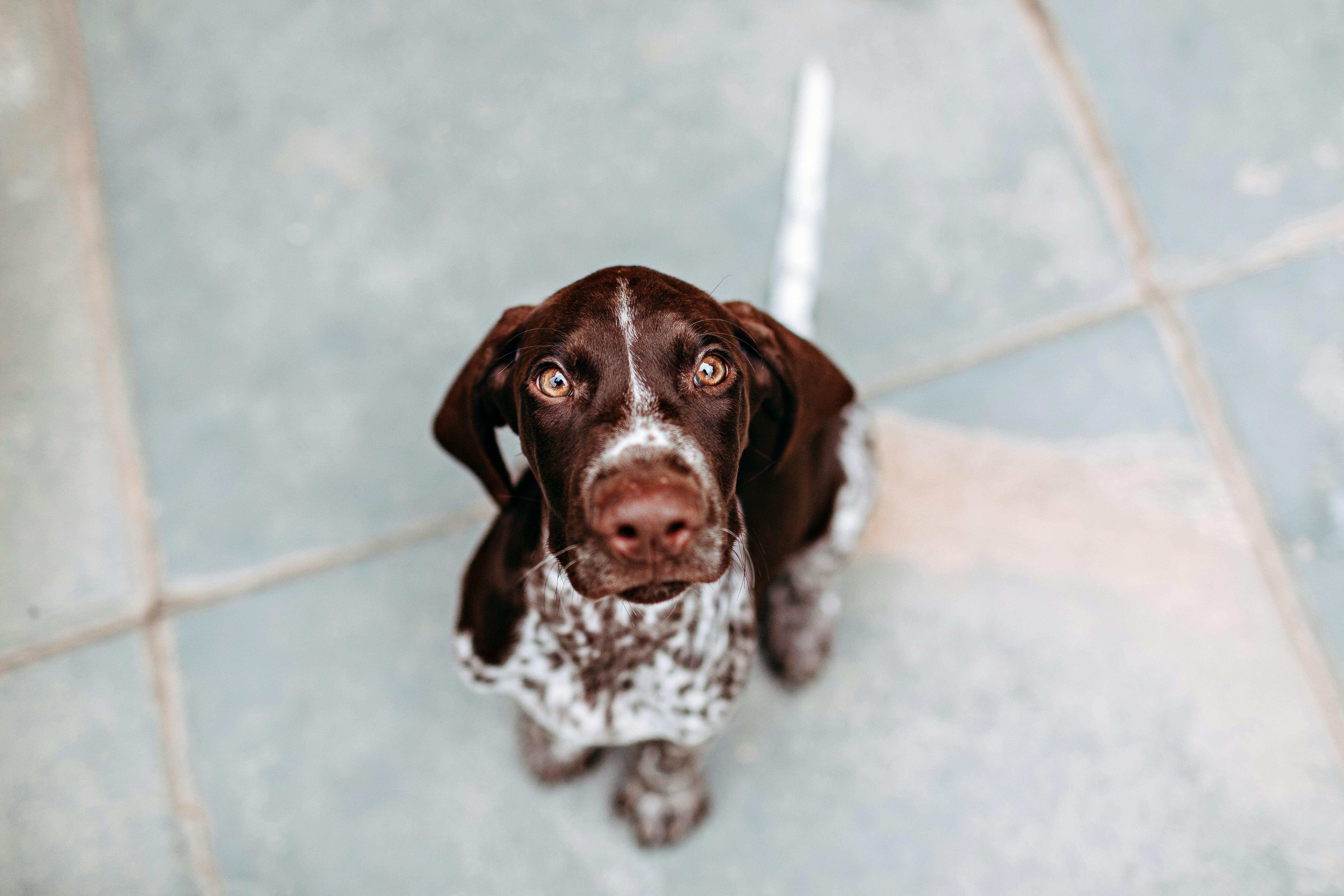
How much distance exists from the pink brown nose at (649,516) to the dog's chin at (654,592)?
0.15m

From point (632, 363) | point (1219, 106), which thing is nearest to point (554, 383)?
point (632, 363)

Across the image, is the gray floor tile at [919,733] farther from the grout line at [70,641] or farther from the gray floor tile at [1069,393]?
the grout line at [70,641]

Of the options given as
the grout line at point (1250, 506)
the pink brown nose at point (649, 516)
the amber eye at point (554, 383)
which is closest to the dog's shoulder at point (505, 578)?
the amber eye at point (554, 383)

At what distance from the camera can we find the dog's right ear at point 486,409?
242cm

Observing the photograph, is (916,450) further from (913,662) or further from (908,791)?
(908,791)

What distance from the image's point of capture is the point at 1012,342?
3.88 meters

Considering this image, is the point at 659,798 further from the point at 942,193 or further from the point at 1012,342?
the point at 942,193

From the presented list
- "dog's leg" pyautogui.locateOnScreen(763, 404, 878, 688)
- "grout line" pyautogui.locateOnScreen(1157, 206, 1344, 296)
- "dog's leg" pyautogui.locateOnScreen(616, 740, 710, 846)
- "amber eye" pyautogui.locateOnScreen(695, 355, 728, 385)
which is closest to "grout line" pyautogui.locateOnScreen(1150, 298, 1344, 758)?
"grout line" pyautogui.locateOnScreen(1157, 206, 1344, 296)

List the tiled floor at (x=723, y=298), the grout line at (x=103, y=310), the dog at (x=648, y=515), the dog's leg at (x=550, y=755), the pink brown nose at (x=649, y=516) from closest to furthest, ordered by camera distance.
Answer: the pink brown nose at (x=649, y=516)
the dog at (x=648, y=515)
the dog's leg at (x=550, y=755)
the tiled floor at (x=723, y=298)
the grout line at (x=103, y=310)

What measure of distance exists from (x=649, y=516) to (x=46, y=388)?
3.25m

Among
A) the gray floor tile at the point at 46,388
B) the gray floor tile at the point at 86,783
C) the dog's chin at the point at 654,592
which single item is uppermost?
the dog's chin at the point at 654,592

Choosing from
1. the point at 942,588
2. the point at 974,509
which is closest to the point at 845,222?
the point at 974,509

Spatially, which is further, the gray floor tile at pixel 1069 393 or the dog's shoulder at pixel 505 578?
the gray floor tile at pixel 1069 393

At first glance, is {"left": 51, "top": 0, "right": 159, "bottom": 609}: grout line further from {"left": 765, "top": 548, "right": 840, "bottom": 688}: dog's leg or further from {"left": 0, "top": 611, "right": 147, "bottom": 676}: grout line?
{"left": 765, "top": 548, "right": 840, "bottom": 688}: dog's leg
